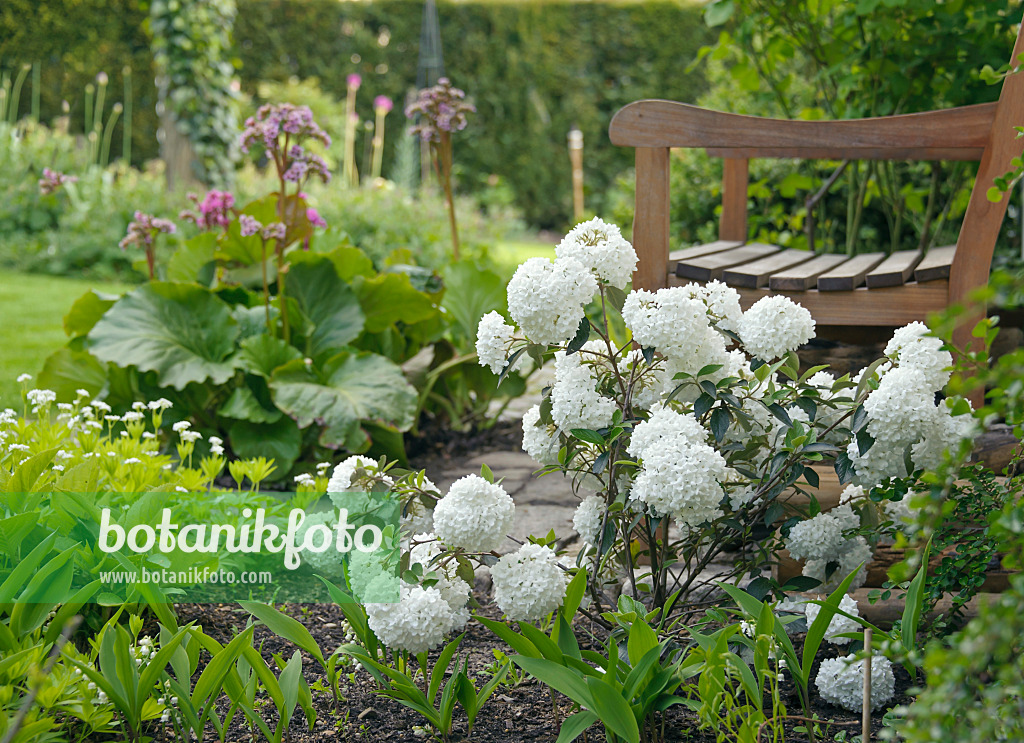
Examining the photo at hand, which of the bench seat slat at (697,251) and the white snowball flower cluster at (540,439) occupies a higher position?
the bench seat slat at (697,251)

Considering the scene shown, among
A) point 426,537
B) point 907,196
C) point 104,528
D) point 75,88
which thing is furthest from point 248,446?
point 75,88

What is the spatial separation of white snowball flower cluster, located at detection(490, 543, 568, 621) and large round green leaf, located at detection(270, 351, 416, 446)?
3.54 ft

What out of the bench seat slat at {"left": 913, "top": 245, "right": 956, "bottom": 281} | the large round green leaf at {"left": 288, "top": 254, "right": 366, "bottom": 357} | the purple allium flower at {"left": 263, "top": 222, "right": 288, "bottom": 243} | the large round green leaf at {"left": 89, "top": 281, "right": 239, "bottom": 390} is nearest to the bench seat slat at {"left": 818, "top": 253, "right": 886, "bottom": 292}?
the bench seat slat at {"left": 913, "top": 245, "right": 956, "bottom": 281}

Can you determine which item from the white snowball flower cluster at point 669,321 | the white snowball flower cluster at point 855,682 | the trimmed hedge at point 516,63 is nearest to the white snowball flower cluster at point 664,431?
the white snowball flower cluster at point 669,321

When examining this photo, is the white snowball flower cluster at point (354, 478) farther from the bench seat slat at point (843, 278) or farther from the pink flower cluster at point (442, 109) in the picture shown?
the pink flower cluster at point (442, 109)

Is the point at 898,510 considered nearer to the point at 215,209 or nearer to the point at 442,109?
the point at 442,109

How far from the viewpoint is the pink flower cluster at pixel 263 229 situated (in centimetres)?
246

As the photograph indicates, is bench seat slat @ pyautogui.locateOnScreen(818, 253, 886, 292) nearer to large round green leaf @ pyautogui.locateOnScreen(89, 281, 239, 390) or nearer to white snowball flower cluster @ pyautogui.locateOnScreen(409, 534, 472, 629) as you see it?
white snowball flower cluster @ pyautogui.locateOnScreen(409, 534, 472, 629)

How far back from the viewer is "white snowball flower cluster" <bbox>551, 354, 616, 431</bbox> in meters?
1.37

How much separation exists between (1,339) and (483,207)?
686 centimetres

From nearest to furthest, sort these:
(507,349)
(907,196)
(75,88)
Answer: (507,349) → (907,196) → (75,88)

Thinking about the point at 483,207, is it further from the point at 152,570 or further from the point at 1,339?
the point at 152,570

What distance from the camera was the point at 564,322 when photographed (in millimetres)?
1308

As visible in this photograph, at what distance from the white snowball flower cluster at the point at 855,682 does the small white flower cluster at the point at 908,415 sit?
0.30 m
